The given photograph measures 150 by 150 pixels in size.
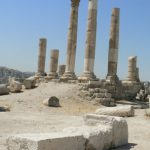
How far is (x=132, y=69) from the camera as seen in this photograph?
34906 mm

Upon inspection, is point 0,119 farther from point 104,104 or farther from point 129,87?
point 129,87

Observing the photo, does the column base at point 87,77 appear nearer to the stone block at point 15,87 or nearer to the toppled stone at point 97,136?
the stone block at point 15,87

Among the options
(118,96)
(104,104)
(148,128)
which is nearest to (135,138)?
(148,128)

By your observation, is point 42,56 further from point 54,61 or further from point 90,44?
point 90,44

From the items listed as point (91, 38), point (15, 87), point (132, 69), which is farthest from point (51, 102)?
point (132, 69)

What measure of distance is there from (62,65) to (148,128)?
88.1ft

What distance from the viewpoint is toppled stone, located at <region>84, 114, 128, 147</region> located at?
32.7 feet

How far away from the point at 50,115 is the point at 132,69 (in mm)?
18030

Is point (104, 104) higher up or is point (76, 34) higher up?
point (76, 34)

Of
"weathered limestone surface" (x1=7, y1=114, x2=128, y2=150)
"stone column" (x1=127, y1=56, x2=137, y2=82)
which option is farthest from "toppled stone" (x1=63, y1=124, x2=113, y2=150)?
"stone column" (x1=127, y1=56, x2=137, y2=82)

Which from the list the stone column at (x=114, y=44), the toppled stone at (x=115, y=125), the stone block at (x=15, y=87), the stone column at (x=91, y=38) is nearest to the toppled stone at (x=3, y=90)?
the stone block at (x=15, y=87)

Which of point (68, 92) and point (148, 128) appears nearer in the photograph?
point (148, 128)

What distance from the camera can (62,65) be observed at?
3969 centimetres

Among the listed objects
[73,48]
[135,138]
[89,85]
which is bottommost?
[135,138]
